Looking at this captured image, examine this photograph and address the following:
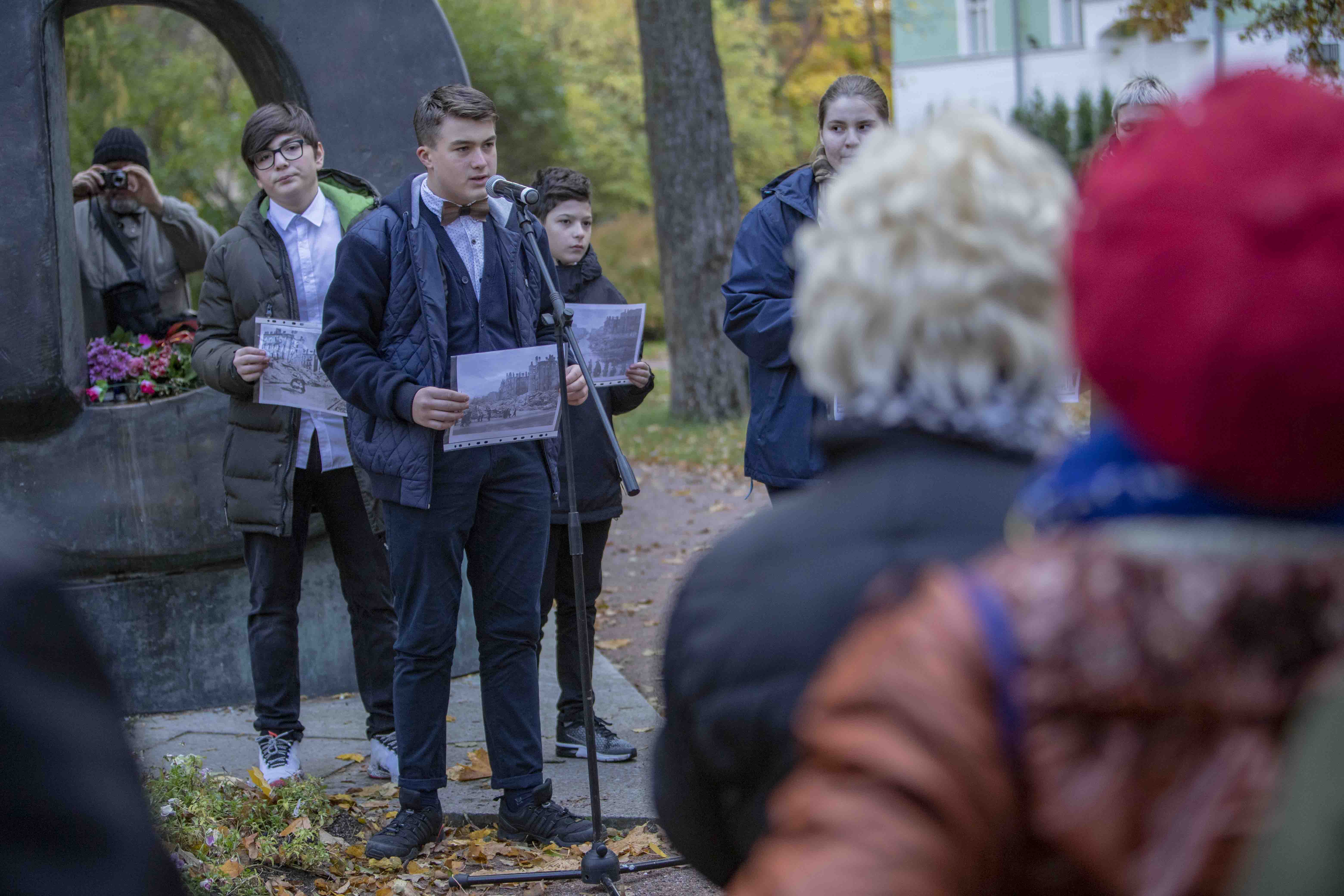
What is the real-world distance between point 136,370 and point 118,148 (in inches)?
53.8

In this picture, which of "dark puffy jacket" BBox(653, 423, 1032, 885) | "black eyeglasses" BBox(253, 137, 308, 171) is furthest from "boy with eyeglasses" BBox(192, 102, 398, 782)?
"dark puffy jacket" BBox(653, 423, 1032, 885)

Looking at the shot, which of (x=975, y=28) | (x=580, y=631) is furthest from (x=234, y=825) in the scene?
(x=975, y=28)

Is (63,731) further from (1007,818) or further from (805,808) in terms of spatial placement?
(1007,818)

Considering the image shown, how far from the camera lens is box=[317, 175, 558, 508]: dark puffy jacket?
399 centimetres

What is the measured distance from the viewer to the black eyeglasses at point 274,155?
15.4 ft

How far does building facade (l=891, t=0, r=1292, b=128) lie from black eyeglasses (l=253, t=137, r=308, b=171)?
97.1 ft

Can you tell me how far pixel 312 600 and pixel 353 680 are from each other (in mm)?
433

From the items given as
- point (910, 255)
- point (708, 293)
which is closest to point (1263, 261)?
point (910, 255)

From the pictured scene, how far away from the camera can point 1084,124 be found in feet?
102

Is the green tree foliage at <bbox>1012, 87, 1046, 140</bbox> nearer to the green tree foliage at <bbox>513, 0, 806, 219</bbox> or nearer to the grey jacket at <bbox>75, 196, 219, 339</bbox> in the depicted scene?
the green tree foliage at <bbox>513, 0, 806, 219</bbox>

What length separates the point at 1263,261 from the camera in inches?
39.2

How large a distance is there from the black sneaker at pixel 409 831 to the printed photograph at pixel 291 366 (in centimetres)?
142

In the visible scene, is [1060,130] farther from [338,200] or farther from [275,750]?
[275,750]

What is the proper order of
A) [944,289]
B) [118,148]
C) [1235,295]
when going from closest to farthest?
[1235,295] → [944,289] → [118,148]
